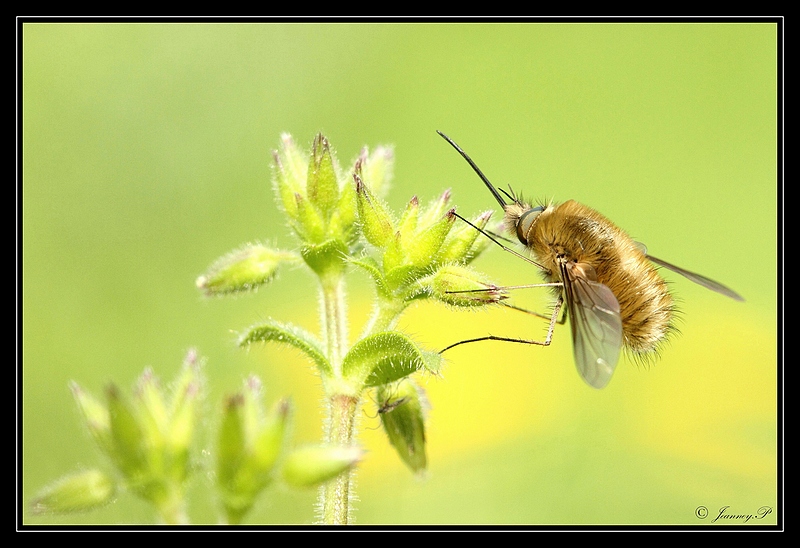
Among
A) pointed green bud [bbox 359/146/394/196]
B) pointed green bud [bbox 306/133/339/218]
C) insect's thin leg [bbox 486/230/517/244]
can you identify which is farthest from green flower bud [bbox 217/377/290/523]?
insect's thin leg [bbox 486/230/517/244]

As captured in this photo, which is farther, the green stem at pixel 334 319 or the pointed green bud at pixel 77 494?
the green stem at pixel 334 319

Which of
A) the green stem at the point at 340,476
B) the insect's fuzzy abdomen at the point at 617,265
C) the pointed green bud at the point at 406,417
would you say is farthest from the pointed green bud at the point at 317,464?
the insect's fuzzy abdomen at the point at 617,265

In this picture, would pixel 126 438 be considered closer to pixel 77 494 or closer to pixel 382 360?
pixel 77 494

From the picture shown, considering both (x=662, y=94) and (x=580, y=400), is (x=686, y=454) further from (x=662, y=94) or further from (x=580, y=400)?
(x=662, y=94)

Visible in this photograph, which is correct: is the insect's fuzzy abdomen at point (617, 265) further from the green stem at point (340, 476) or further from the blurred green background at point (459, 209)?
the blurred green background at point (459, 209)

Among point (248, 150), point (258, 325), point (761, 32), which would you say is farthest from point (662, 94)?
point (258, 325)

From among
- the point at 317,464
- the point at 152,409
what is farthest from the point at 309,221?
the point at 317,464

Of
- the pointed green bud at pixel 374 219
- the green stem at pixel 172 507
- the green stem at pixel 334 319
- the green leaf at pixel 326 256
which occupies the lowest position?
the green stem at pixel 172 507
